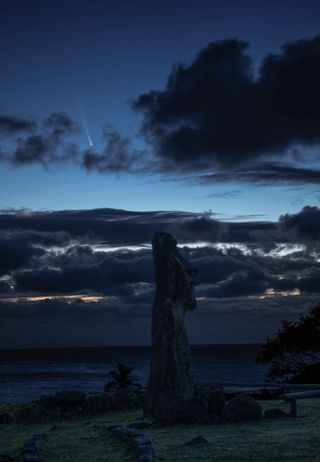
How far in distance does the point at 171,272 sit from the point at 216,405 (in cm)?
581

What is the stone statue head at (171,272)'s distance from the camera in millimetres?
26266

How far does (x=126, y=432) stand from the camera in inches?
738

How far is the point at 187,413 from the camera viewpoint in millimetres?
22500

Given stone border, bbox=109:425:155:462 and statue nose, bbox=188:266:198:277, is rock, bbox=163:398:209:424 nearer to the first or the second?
stone border, bbox=109:425:155:462

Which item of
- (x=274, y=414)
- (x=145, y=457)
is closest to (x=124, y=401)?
(x=274, y=414)

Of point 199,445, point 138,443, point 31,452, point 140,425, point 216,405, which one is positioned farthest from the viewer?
point 216,405

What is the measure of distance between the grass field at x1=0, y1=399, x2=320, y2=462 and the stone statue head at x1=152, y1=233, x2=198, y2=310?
508 cm

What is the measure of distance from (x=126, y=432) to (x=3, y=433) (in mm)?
7812

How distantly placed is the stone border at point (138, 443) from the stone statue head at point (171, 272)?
735cm

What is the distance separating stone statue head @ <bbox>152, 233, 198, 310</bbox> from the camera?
26266 mm

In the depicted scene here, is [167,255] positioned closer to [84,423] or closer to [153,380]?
[153,380]

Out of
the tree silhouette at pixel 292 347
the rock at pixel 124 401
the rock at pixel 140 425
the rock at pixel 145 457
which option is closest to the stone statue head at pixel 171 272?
the rock at pixel 140 425

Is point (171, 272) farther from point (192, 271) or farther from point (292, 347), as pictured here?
point (292, 347)

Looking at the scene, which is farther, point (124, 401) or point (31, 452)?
point (124, 401)
